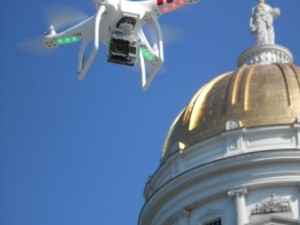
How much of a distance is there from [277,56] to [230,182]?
34.0 feet

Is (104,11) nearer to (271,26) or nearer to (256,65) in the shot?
(256,65)

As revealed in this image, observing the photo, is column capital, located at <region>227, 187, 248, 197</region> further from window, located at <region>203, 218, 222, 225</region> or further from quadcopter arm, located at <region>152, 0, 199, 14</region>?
quadcopter arm, located at <region>152, 0, 199, 14</region>

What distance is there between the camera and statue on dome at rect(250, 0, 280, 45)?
57.8 m

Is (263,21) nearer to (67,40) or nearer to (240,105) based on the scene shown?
(240,105)

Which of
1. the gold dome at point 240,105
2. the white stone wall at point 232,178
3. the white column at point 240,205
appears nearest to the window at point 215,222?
the white stone wall at point 232,178

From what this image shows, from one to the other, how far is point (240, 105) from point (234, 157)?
2472 millimetres

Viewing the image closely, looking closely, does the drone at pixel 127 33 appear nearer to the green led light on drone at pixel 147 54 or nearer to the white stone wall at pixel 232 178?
the green led light on drone at pixel 147 54

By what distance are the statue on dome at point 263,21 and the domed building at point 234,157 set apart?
7.11m

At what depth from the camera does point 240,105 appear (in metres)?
48.2

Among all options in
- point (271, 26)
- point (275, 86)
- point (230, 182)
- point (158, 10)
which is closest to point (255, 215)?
point (230, 182)

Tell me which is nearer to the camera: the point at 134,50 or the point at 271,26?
the point at 134,50

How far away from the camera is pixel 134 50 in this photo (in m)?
22.1

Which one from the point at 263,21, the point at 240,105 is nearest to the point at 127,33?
the point at 240,105

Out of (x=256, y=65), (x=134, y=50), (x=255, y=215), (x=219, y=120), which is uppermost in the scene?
(x=256, y=65)
